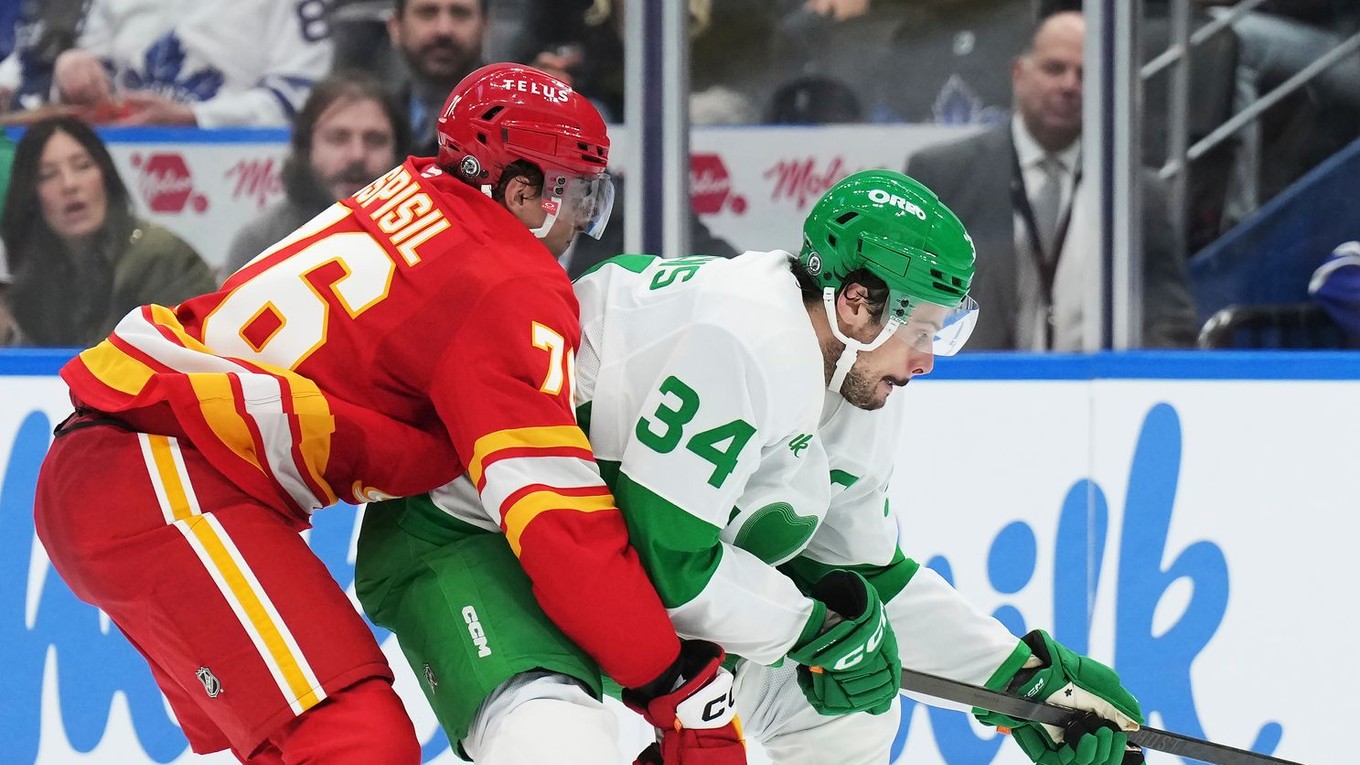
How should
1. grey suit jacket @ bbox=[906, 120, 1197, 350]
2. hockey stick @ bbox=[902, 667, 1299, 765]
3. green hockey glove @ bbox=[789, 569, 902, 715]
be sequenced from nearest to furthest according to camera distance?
green hockey glove @ bbox=[789, 569, 902, 715] < hockey stick @ bbox=[902, 667, 1299, 765] < grey suit jacket @ bbox=[906, 120, 1197, 350]

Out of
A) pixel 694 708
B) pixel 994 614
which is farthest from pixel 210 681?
pixel 994 614

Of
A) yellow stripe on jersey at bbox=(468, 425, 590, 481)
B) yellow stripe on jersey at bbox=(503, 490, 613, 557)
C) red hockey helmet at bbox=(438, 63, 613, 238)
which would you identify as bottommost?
yellow stripe on jersey at bbox=(503, 490, 613, 557)

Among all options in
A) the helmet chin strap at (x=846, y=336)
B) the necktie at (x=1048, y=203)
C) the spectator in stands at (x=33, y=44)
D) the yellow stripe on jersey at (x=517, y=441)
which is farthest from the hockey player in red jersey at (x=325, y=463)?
the spectator in stands at (x=33, y=44)

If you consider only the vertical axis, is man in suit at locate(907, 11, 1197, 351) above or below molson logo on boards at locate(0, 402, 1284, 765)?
above

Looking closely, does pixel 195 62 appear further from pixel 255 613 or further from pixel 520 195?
pixel 255 613

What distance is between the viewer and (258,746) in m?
2.20

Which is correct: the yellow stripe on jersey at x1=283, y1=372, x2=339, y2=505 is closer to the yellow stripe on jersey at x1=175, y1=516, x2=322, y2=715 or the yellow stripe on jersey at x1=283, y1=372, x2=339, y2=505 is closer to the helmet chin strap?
the yellow stripe on jersey at x1=175, y1=516, x2=322, y2=715

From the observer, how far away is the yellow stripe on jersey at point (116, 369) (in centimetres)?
225

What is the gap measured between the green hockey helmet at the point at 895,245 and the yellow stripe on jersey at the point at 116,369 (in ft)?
3.04

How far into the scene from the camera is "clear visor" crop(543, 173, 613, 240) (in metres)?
2.42

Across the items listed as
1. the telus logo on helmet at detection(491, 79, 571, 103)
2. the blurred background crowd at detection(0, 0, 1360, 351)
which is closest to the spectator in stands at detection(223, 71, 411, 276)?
the blurred background crowd at detection(0, 0, 1360, 351)

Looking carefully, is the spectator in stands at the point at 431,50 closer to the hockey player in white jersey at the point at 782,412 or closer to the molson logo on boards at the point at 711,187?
the molson logo on boards at the point at 711,187

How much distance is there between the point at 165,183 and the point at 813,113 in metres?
1.56

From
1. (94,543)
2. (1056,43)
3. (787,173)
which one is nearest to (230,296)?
(94,543)
